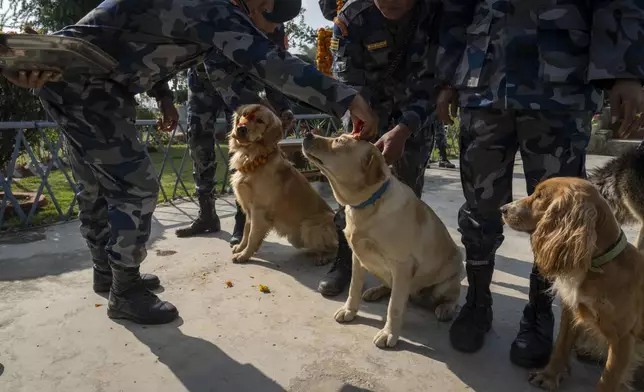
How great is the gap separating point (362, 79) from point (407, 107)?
0.42m

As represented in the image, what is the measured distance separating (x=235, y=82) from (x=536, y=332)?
278cm

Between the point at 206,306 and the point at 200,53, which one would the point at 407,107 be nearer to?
the point at 200,53

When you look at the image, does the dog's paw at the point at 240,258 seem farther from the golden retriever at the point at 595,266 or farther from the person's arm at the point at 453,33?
the golden retriever at the point at 595,266

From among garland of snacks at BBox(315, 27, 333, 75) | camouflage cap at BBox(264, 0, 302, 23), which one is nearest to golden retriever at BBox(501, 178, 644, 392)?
camouflage cap at BBox(264, 0, 302, 23)

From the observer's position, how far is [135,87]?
2521 mm

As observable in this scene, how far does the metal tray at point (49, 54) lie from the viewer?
1.84 meters

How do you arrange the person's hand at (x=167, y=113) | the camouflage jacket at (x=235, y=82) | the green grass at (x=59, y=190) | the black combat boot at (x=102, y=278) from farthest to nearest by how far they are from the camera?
1. the green grass at (x=59, y=190)
2. the camouflage jacket at (x=235, y=82)
3. the person's hand at (x=167, y=113)
4. the black combat boot at (x=102, y=278)

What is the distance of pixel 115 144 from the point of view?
2482 mm

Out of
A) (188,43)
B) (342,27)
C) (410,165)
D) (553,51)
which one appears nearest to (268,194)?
A: (410,165)

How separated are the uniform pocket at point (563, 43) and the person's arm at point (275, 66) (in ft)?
2.81

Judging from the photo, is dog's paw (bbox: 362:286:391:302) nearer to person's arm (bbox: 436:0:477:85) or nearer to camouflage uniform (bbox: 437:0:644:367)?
camouflage uniform (bbox: 437:0:644:367)

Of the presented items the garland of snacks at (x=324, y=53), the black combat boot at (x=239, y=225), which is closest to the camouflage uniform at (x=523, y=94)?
the black combat boot at (x=239, y=225)

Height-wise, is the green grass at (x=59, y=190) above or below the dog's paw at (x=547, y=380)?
below

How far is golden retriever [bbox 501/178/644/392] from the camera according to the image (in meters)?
1.79
